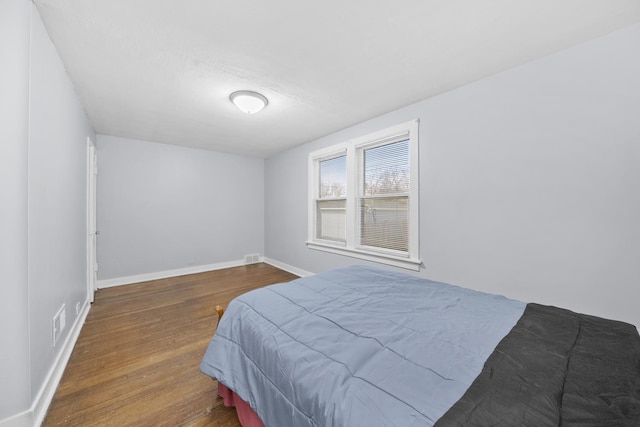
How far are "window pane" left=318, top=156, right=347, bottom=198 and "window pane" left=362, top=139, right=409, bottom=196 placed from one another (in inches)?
16.2

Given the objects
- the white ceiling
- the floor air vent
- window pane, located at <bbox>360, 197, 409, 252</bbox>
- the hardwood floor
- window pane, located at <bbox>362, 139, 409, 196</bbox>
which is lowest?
the hardwood floor

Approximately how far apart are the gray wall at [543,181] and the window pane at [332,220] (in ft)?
4.52

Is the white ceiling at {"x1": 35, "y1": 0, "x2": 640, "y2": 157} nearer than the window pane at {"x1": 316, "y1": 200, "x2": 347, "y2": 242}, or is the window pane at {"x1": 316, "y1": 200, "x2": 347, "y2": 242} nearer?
the white ceiling at {"x1": 35, "y1": 0, "x2": 640, "y2": 157}

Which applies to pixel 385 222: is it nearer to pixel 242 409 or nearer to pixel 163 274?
pixel 242 409

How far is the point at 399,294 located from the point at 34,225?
229 cm

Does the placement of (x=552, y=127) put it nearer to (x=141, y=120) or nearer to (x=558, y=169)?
(x=558, y=169)

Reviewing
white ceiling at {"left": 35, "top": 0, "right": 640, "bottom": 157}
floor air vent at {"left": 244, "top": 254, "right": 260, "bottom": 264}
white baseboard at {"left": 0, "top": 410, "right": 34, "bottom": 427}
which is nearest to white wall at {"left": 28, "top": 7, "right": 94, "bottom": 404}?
white baseboard at {"left": 0, "top": 410, "right": 34, "bottom": 427}

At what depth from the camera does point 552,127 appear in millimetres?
1836

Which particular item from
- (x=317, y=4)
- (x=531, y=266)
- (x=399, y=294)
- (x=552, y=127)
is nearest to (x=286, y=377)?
(x=399, y=294)

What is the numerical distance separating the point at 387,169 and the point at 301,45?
A: 183cm

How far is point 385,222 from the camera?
3.13m

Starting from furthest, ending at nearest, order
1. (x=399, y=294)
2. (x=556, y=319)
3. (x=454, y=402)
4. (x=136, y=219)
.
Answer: (x=136, y=219) < (x=399, y=294) < (x=556, y=319) < (x=454, y=402)

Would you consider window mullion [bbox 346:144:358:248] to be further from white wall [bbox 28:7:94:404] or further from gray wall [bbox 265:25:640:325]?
white wall [bbox 28:7:94:404]

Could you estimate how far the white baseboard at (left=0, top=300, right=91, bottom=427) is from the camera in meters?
1.24
